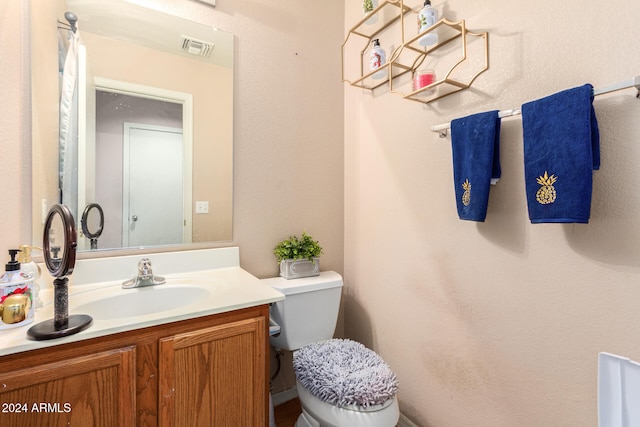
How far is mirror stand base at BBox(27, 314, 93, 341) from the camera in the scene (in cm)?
76

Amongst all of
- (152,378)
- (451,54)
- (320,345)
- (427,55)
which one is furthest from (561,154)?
(152,378)

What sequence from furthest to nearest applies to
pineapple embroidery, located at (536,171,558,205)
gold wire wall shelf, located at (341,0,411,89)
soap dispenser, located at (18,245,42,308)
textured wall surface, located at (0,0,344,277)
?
textured wall surface, located at (0,0,344,277)
gold wire wall shelf, located at (341,0,411,89)
soap dispenser, located at (18,245,42,308)
pineapple embroidery, located at (536,171,558,205)

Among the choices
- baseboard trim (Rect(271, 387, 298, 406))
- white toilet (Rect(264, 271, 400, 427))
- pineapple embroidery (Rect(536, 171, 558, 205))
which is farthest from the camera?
baseboard trim (Rect(271, 387, 298, 406))

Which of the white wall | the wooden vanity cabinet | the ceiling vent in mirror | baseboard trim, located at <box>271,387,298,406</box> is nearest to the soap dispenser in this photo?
the wooden vanity cabinet

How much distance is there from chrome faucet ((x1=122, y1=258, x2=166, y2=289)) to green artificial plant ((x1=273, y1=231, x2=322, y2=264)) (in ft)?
1.89

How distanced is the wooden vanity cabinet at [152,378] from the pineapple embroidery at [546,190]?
3.16 feet

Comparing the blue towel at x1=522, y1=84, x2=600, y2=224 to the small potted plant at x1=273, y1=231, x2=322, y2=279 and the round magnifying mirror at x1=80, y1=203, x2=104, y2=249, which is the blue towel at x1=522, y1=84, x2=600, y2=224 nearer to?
the small potted plant at x1=273, y1=231, x2=322, y2=279

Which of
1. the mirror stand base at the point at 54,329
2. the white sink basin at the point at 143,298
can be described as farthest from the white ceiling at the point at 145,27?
the mirror stand base at the point at 54,329

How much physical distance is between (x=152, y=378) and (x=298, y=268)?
822 millimetres

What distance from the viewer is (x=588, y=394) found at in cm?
90

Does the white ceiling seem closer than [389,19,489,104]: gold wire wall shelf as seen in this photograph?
No

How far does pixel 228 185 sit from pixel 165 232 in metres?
0.36

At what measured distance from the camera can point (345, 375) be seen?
116 centimetres

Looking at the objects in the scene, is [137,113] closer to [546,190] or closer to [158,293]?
[158,293]
